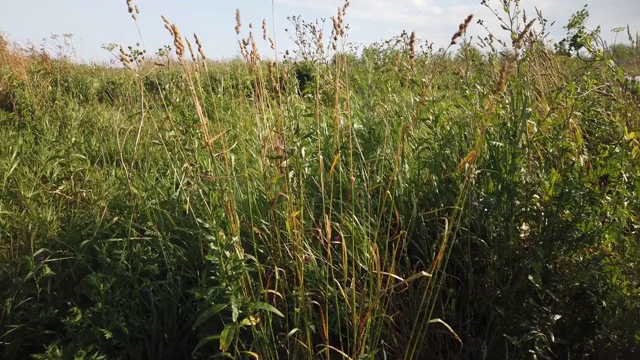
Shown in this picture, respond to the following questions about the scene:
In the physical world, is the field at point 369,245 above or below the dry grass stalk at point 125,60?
below

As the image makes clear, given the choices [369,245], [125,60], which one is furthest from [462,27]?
[125,60]

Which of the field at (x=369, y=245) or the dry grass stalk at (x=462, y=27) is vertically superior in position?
the dry grass stalk at (x=462, y=27)

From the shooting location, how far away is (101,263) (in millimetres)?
2492

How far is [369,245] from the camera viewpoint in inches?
81.4

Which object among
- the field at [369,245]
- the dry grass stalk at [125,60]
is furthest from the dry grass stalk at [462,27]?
the dry grass stalk at [125,60]

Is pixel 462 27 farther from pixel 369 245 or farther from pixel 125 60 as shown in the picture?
pixel 125 60

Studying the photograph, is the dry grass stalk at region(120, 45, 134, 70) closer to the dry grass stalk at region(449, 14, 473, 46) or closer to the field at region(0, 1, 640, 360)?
the field at region(0, 1, 640, 360)

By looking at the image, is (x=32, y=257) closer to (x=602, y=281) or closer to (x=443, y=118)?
(x=443, y=118)

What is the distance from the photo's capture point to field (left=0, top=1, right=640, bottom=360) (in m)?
2.07

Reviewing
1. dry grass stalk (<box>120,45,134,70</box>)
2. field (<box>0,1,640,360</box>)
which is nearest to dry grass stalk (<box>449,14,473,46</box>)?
field (<box>0,1,640,360</box>)

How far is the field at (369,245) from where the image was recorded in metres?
2.07

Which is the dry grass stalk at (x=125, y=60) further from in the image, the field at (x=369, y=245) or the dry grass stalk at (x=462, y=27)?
the dry grass stalk at (x=462, y=27)

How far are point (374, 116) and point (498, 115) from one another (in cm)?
76

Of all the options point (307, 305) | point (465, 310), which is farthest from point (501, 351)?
point (307, 305)
